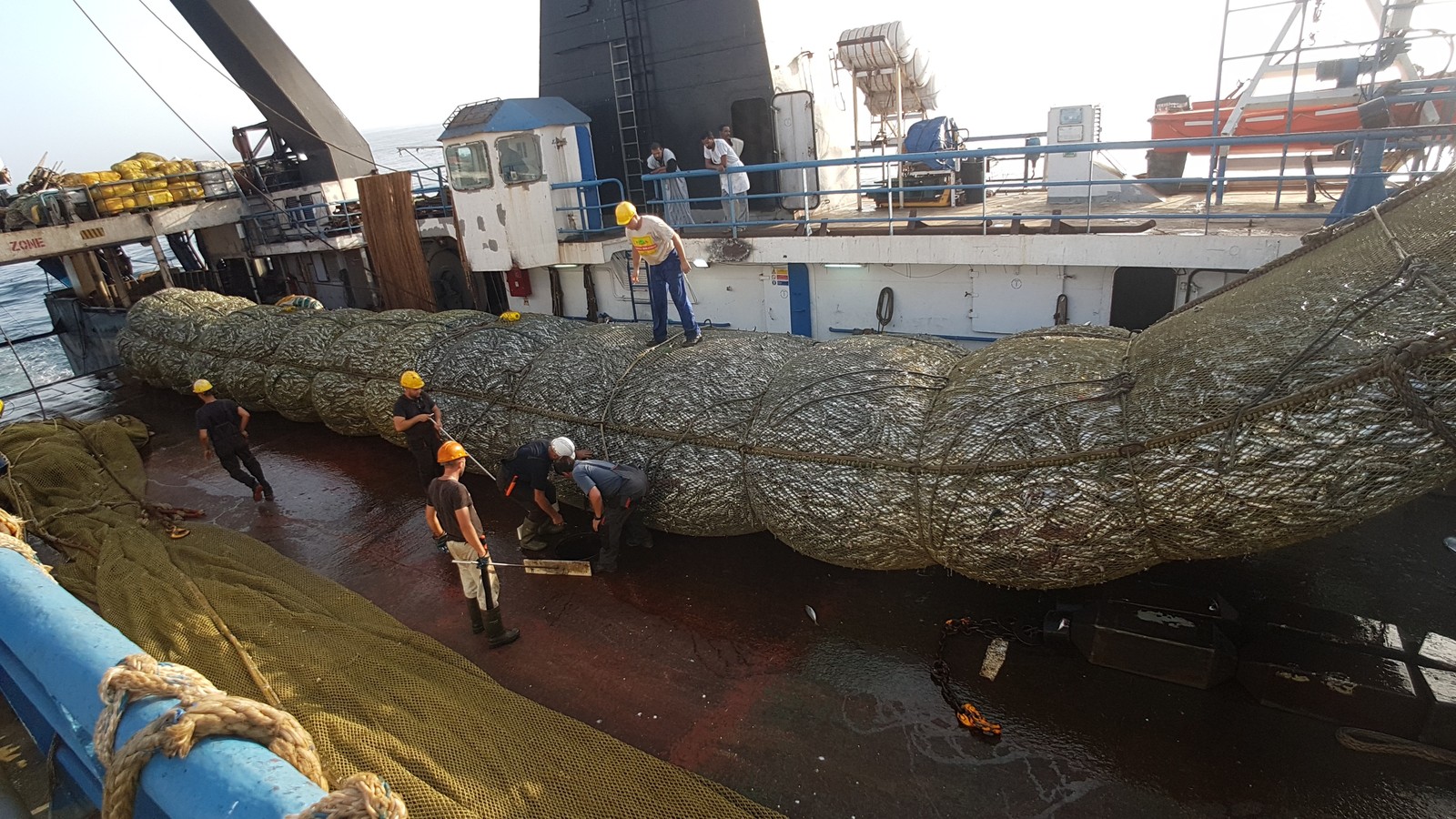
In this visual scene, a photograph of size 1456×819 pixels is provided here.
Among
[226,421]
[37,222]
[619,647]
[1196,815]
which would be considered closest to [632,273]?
[226,421]

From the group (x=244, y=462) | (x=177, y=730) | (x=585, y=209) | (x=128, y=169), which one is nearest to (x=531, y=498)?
(x=244, y=462)

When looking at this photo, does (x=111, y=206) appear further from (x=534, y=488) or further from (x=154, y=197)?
(x=534, y=488)

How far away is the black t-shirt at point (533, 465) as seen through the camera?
250 inches

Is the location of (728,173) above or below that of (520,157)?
below

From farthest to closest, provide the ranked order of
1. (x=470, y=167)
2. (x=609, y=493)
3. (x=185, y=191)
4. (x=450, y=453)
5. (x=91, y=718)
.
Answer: (x=185, y=191), (x=470, y=167), (x=609, y=493), (x=450, y=453), (x=91, y=718)

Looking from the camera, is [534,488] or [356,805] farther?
[534,488]

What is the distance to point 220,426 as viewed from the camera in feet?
26.3

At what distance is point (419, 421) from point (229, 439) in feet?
8.53

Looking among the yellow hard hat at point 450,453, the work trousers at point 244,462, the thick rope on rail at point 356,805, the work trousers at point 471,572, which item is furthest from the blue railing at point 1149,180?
the thick rope on rail at point 356,805

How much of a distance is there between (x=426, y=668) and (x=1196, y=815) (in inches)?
178

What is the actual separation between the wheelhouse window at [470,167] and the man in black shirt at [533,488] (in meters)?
6.12

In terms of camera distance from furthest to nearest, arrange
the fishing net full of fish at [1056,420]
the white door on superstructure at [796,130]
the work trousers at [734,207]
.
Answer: the white door on superstructure at [796,130], the work trousers at [734,207], the fishing net full of fish at [1056,420]

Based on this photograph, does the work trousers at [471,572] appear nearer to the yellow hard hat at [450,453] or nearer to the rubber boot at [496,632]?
the rubber boot at [496,632]

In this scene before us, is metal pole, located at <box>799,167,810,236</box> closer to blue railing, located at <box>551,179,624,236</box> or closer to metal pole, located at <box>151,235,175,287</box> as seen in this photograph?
blue railing, located at <box>551,179,624,236</box>
